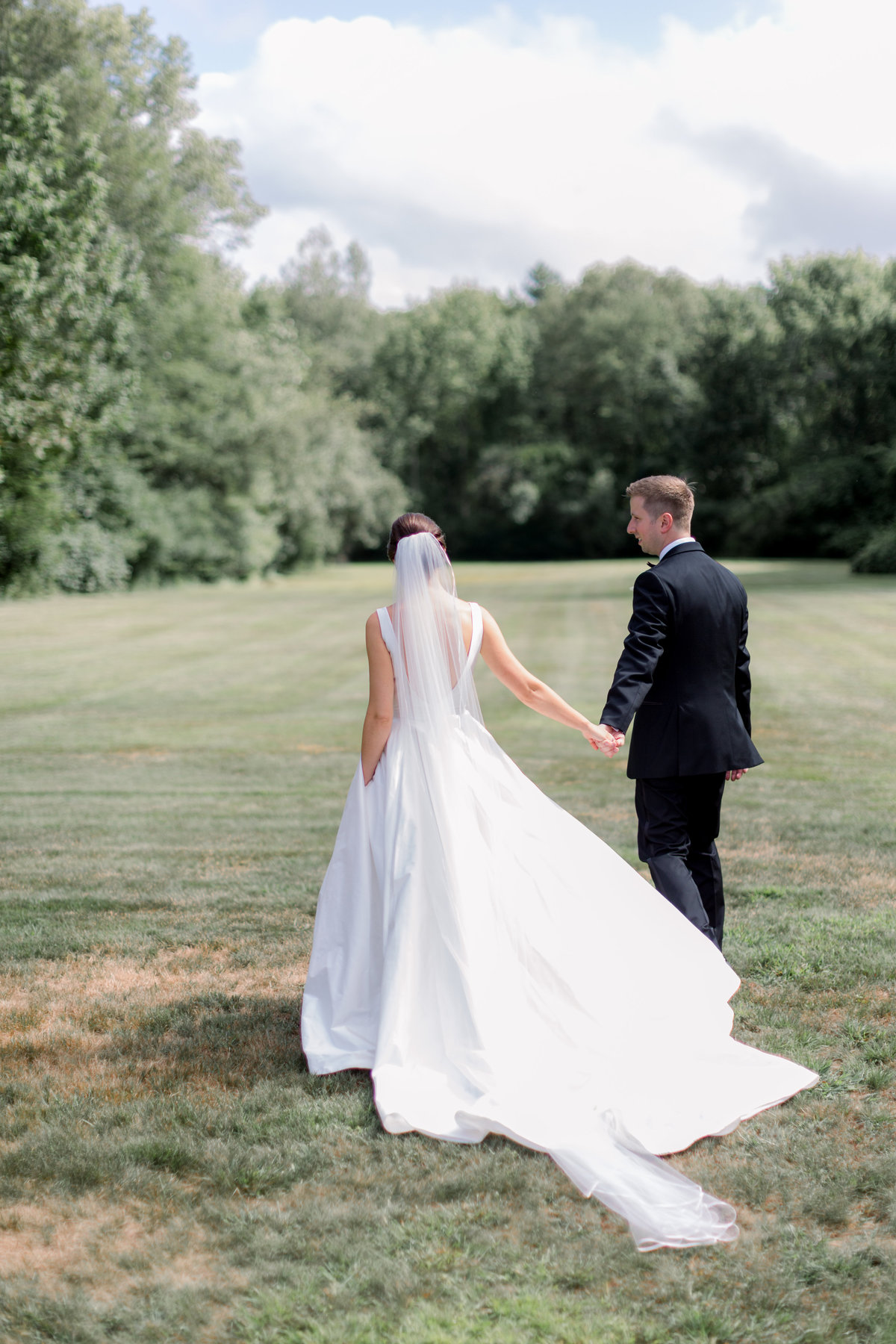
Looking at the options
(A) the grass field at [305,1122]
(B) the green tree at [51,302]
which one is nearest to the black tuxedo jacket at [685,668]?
(A) the grass field at [305,1122]

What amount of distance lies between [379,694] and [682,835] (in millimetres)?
1580

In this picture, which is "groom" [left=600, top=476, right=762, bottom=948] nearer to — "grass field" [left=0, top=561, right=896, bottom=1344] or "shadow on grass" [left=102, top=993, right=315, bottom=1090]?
"grass field" [left=0, top=561, right=896, bottom=1344]

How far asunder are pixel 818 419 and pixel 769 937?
50.3 metres

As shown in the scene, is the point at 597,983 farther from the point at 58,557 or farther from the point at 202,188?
the point at 202,188

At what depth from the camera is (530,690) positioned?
4.50m

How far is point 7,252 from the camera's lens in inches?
941

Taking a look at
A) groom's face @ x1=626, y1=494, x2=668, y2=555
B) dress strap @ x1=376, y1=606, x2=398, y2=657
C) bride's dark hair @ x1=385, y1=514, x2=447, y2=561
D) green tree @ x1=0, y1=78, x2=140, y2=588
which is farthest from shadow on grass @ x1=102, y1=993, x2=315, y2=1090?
green tree @ x1=0, y1=78, x2=140, y2=588

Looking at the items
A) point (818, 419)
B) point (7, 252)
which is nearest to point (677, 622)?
point (7, 252)

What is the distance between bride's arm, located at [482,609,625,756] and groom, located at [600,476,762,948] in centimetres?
4

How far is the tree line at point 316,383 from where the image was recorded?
2575 cm

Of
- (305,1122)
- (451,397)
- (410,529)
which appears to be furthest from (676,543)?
(451,397)

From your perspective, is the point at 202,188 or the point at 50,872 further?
the point at 202,188

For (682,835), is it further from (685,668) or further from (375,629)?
(375,629)

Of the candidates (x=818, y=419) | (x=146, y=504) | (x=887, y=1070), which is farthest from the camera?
(x=818, y=419)
